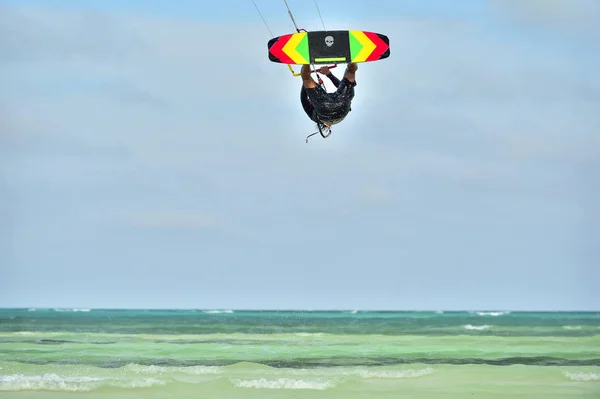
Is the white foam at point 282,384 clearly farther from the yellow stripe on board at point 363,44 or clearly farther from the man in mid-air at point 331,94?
the yellow stripe on board at point 363,44

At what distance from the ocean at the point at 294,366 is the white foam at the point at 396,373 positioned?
1.0 inches

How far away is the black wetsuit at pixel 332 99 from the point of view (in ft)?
30.1

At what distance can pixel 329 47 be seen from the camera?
838 centimetres

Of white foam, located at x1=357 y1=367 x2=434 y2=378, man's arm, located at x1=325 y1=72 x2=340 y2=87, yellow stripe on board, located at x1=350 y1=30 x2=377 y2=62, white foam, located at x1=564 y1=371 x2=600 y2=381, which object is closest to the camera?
yellow stripe on board, located at x1=350 y1=30 x2=377 y2=62

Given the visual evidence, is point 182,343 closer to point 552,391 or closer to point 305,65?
point 552,391

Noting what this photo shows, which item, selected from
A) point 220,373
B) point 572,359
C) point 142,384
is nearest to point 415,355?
point 572,359

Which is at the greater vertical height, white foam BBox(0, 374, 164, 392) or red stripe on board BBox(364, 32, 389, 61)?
red stripe on board BBox(364, 32, 389, 61)

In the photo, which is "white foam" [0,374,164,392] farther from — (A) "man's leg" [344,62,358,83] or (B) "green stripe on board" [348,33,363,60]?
(B) "green stripe on board" [348,33,363,60]

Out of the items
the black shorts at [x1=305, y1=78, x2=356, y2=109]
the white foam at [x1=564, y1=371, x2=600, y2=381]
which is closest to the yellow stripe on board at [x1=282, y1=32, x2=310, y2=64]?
the black shorts at [x1=305, y1=78, x2=356, y2=109]

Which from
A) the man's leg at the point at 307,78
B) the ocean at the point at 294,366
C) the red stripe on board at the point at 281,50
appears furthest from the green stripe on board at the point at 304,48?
the ocean at the point at 294,366

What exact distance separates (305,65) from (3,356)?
824 inches

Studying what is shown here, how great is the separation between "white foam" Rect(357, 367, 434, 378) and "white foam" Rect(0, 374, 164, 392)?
5336 mm

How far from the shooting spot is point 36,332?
3953 centimetres

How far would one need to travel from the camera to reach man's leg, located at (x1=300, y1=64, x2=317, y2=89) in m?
8.97
